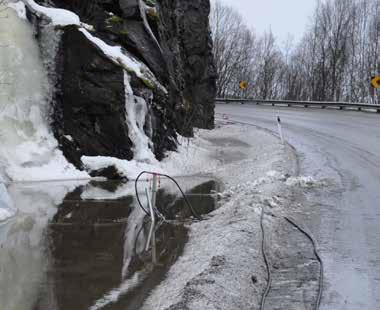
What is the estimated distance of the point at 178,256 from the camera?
780cm

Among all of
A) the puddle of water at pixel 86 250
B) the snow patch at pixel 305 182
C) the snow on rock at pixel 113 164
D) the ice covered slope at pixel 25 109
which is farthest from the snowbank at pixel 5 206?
the snow patch at pixel 305 182

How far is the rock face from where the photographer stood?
15648mm

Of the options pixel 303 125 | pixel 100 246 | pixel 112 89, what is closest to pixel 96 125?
pixel 112 89

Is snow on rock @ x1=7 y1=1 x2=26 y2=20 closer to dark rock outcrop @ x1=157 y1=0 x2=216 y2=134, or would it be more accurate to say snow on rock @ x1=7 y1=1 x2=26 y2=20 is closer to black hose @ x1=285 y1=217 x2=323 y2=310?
dark rock outcrop @ x1=157 y1=0 x2=216 y2=134

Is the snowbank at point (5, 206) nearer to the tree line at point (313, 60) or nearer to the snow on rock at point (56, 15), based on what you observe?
the snow on rock at point (56, 15)

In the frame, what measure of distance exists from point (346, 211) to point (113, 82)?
30.3ft

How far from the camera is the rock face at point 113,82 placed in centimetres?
1565

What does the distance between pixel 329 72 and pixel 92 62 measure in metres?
48.0

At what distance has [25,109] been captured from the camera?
15.2 m

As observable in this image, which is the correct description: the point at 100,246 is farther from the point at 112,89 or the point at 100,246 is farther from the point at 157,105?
the point at 157,105

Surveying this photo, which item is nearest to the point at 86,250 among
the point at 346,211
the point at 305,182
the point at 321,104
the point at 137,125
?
the point at 346,211

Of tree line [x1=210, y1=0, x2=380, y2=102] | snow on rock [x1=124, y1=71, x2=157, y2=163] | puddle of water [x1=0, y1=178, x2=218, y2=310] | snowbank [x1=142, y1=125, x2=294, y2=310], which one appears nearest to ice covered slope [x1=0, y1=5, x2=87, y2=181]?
puddle of water [x1=0, y1=178, x2=218, y2=310]

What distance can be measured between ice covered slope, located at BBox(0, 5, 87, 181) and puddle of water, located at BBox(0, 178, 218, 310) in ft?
5.99

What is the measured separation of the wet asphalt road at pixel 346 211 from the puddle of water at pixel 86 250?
2.35 metres
